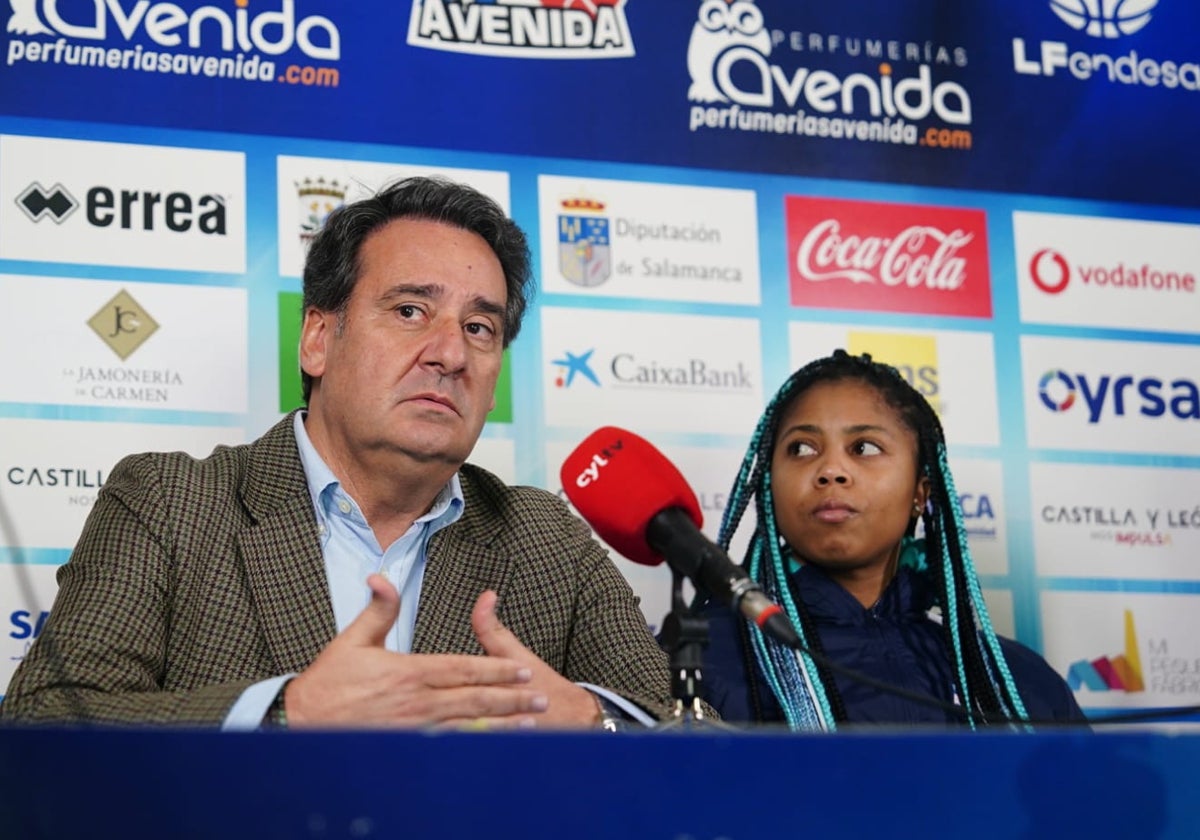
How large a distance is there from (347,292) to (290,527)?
44 centimetres

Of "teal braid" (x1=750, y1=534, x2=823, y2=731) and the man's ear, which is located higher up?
the man's ear

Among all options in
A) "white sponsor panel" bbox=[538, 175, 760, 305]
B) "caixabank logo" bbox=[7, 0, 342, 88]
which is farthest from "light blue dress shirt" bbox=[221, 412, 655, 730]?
"caixabank logo" bbox=[7, 0, 342, 88]

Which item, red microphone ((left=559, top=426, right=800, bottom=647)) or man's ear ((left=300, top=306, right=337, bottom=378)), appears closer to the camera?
red microphone ((left=559, top=426, right=800, bottom=647))

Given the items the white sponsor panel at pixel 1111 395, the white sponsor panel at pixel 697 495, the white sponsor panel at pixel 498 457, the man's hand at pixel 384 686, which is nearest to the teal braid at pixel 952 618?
the white sponsor panel at pixel 697 495

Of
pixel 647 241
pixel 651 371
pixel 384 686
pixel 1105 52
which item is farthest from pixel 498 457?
pixel 1105 52

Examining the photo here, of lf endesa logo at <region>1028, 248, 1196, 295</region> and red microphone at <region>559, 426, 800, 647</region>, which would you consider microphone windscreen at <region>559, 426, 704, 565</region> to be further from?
lf endesa logo at <region>1028, 248, 1196, 295</region>

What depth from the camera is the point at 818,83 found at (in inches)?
135

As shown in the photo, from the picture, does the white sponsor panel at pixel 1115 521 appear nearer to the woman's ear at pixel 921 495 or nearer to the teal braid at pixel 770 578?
the woman's ear at pixel 921 495

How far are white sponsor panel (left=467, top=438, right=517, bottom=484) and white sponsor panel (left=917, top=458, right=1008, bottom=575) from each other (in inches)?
33.5

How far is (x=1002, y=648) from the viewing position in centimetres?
294

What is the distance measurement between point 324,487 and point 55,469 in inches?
26.9

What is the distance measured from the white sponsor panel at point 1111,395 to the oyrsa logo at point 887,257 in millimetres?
186

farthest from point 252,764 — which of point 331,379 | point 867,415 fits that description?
point 867,415

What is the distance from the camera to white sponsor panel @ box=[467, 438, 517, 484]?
3062 millimetres
